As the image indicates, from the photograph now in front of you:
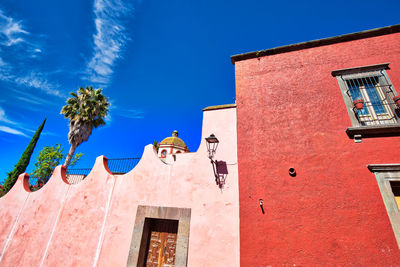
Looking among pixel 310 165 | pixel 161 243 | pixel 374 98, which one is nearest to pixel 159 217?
pixel 161 243

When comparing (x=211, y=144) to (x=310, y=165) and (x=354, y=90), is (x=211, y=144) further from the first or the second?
(x=354, y=90)

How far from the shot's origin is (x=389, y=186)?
3.87m

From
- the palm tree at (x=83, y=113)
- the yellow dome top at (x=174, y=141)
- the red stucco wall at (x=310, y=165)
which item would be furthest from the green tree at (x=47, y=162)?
the red stucco wall at (x=310, y=165)

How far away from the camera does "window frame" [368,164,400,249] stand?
3623mm

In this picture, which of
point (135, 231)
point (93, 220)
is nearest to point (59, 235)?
point (93, 220)

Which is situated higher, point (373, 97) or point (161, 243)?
point (373, 97)

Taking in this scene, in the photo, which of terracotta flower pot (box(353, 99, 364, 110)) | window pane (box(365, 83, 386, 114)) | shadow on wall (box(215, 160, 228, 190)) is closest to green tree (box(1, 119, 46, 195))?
shadow on wall (box(215, 160, 228, 190))

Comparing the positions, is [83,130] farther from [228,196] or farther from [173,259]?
[228,196]

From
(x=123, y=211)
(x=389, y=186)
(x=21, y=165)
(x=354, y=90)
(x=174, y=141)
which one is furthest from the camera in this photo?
(x=174, y=141)

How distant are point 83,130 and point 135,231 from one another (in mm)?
10790

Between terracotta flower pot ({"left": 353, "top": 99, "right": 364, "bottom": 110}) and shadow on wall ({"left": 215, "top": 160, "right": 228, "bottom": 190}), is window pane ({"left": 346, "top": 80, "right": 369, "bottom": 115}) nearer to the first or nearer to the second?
terracotta flower pot ({"left": 353, "top": 99, "right": 364, "bottom": 110})

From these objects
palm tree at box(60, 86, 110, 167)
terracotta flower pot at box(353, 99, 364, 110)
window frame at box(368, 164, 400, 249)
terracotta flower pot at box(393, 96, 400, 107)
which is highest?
palm tree at box(60, 86, 110, 167)

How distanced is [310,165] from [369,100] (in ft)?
9.41

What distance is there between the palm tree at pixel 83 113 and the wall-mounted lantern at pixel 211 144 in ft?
37.6
